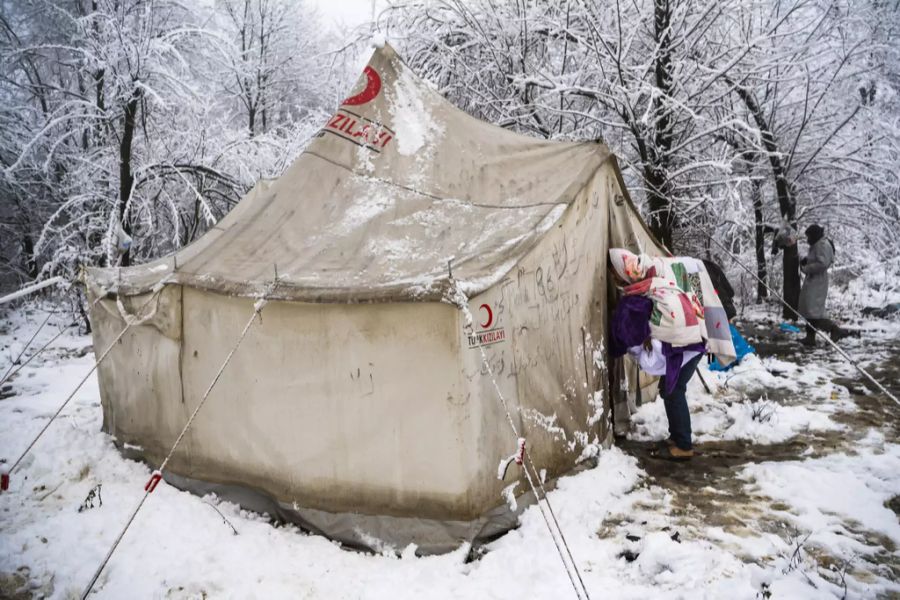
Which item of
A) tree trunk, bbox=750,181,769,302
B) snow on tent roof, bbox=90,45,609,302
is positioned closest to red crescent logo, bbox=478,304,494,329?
snow on tent roof, bbox=90,45,609,302

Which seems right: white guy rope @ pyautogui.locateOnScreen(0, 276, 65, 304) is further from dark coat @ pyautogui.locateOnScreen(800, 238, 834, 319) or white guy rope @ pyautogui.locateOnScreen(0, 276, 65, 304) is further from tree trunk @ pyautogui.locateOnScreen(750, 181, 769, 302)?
tree trunk @ pyautogui.locateOnScreen(750, 181, 769, 302)

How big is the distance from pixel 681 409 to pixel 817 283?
16.6ft

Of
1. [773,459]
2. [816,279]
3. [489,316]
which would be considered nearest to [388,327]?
[489,316]

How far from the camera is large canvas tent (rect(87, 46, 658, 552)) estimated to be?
322cm

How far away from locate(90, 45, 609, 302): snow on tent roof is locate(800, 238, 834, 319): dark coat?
516 centimetres

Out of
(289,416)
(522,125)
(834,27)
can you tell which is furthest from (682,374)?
(834,27)

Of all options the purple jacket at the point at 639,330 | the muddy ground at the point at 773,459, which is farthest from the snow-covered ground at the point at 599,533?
the purple jacket at the point at 639,330

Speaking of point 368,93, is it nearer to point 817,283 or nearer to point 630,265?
point 630,265

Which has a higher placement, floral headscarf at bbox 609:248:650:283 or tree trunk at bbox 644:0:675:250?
tree trunk at bbox 644:0:675:250

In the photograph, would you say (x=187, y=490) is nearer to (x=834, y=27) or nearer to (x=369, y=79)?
(x=369, y=79)

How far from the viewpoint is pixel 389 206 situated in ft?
14.4

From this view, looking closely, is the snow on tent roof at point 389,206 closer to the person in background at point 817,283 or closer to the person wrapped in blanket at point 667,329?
the person wrapped in blanket at point 667,329

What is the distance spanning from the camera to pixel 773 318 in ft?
Answer: 34.3

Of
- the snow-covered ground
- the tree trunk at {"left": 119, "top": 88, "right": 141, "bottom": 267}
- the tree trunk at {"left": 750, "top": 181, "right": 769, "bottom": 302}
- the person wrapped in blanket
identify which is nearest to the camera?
the snow-covered ground
